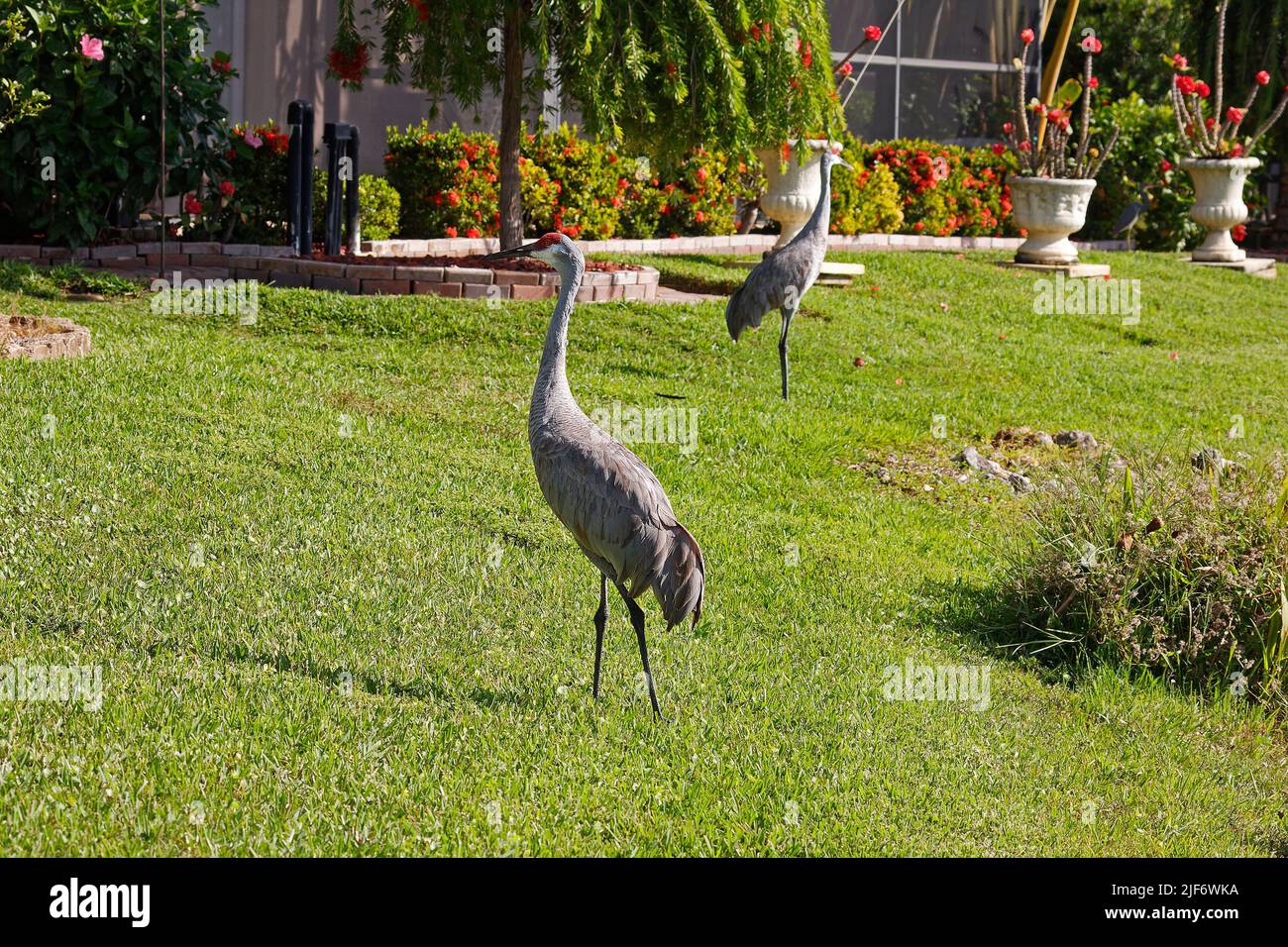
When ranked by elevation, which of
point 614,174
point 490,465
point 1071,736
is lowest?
point 1071,736

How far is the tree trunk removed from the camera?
11.8 m

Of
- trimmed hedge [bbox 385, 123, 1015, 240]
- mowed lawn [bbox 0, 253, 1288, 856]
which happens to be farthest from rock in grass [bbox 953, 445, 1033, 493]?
trimmed hedge [bbox 385, 123, 1015, 240]

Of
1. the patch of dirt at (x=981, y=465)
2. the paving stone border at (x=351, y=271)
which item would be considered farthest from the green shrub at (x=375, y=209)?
the patch of dirt at (x=981, y=465)

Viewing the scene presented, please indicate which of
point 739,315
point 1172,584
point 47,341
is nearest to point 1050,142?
point 739,315

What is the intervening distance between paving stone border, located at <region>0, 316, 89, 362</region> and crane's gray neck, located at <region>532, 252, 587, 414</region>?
15.7 feet

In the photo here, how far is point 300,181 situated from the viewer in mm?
12555

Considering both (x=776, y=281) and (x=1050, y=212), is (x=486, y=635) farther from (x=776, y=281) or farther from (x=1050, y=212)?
(x=1050, y=212)

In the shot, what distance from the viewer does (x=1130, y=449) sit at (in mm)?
7418

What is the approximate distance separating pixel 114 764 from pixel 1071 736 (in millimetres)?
3420

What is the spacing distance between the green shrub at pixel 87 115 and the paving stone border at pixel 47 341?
9.65ft

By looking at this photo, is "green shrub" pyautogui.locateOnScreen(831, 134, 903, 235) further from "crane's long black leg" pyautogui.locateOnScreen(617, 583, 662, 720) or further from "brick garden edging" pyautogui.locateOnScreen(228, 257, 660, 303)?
"crane's long black leg" pyautogui.locateOnScreen(617, 583, 662, 720)

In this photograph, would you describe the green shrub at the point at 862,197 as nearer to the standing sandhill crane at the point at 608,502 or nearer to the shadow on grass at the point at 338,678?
the standing sandhill crane at the point at 608,502

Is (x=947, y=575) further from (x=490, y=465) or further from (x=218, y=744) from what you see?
(x=218, y=744)

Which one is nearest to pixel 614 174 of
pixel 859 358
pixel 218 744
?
pixel 859 358
